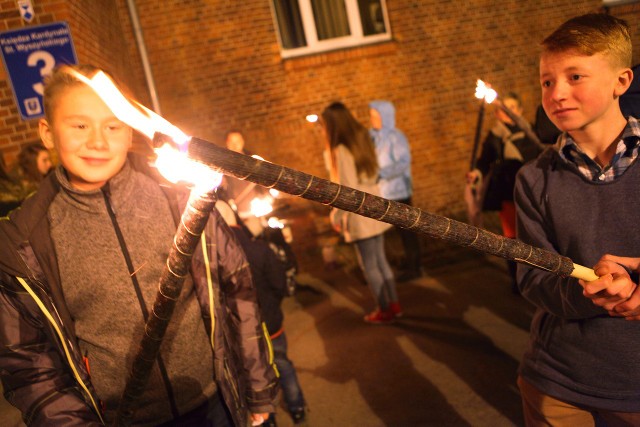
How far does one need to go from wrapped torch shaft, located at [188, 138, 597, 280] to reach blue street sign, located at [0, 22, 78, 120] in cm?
464

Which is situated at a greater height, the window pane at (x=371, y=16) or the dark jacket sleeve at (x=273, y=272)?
the window pane at (x=371, y=16)

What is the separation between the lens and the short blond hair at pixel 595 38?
156 cm

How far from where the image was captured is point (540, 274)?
5.80ft

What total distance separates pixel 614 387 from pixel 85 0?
6324 millimetres

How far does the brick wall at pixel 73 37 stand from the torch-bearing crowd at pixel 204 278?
12.6ft

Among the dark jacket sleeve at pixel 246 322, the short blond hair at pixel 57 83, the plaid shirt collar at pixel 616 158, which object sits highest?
the short blond hair at pixel 57 83

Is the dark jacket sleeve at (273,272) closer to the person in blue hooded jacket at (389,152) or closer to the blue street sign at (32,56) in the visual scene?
the person in blue hooded jacket at (389,152)

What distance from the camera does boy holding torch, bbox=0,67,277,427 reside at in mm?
1529

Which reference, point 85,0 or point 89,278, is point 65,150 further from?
point 85,0

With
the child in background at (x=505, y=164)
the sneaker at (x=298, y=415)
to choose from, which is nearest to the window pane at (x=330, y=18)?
the child in background at (x=505, y=164)

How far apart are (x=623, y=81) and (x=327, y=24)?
7114mm

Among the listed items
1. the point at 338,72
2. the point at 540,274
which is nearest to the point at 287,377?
the point at 540,274

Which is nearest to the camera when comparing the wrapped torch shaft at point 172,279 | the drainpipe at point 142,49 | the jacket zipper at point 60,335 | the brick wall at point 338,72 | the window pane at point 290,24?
the wrapped torch shaft at point 172,279

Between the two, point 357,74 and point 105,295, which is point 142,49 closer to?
point 357,74
